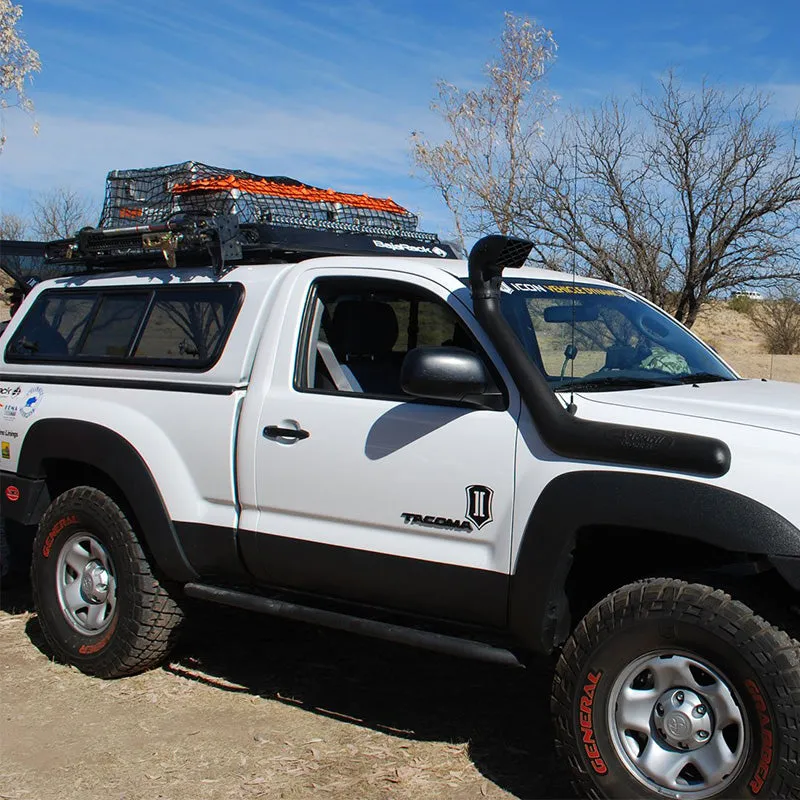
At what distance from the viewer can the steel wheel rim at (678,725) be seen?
3.16m

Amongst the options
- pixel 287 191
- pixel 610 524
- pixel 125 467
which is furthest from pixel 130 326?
pixel 610 524

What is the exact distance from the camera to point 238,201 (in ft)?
17.4

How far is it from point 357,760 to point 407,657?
1270 mm

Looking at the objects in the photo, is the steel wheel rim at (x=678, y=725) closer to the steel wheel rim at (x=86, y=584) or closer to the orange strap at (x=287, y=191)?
the steel wheel rim at (x=86, y=584)

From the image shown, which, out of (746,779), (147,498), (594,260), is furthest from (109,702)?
(594,260)

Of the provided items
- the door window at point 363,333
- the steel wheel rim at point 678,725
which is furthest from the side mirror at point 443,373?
the steel wheel rim at point 678,725

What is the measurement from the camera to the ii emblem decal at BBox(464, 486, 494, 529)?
3.65 m

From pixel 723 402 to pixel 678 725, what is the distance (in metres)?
1.10

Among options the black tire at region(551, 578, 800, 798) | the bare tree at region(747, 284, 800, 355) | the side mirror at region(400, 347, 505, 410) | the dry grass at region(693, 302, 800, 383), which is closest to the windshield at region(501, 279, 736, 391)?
the side mirror at region(400, 347, 505, 410)

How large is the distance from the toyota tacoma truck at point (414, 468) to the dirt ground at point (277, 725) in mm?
328

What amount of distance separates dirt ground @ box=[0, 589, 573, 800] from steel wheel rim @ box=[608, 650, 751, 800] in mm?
544

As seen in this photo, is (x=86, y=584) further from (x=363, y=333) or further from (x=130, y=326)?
(x=363, y=333)

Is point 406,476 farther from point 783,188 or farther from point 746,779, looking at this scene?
point 783,188

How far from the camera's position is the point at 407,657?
5.29 metres
